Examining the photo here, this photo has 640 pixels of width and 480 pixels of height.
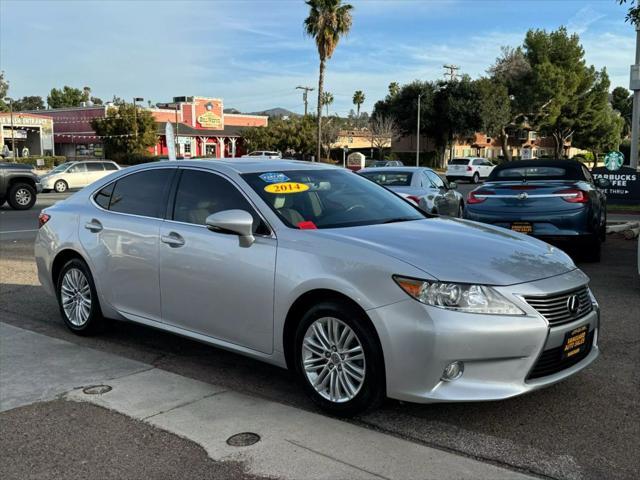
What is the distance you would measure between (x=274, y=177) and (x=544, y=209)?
17.0 feet

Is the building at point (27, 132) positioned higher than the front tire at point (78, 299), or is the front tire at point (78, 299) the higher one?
the building at point (27, 132)

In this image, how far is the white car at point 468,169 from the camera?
→ 4012 centimetres

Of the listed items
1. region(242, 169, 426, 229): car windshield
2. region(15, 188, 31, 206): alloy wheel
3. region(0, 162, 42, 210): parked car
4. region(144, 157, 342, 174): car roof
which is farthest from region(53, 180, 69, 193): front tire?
region(242, 169, 426, 229): car windshield

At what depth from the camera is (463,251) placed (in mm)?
3910

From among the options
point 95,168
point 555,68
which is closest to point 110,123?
point 95,168

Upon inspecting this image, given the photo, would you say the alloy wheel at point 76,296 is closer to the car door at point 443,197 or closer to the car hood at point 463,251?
the car hood at point 463,251

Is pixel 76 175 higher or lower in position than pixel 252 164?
lower

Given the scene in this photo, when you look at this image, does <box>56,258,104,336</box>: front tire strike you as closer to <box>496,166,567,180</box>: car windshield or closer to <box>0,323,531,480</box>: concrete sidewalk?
<box>0,323,531,480</box>: concrete sidewalk

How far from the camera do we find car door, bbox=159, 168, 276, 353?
4.24 metres

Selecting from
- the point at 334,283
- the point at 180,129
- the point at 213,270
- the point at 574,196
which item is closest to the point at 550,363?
the point at 334,283

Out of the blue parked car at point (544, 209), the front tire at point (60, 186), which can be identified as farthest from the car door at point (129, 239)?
the front tire at point (60, 186)

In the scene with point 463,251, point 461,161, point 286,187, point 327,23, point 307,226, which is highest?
point 327,23

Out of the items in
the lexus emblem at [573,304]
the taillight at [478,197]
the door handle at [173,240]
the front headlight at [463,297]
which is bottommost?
the lexus emblem at [573,304]

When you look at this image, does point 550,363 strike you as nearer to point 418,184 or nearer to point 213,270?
point 213,270
